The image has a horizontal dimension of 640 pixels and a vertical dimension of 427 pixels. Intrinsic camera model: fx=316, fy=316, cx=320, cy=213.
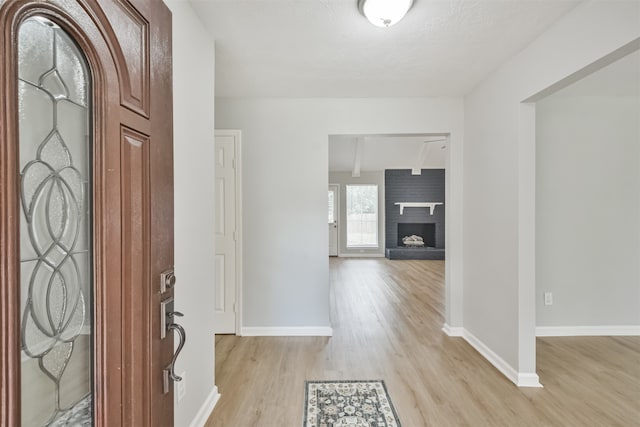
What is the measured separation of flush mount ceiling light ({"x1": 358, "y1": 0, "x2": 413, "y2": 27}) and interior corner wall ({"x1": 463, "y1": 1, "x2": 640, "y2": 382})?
1.03 metres

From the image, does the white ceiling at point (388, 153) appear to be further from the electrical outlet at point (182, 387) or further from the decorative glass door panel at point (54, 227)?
the decorative glass door panel at point (54, 227)

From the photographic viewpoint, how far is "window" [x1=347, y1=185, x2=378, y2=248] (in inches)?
356

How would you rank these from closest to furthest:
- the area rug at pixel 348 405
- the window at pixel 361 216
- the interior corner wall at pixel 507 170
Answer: the interior corner wall at pixel 507 170 → the area rug at pixel 348 405 → the window at pixel 361 216

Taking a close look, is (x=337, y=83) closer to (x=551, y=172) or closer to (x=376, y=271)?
(x=551, y=172)

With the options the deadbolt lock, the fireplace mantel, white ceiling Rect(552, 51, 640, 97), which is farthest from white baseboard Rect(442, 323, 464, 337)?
the fireplace mantel

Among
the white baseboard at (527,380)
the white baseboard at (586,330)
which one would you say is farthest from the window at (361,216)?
the white baseboard at (527,380)

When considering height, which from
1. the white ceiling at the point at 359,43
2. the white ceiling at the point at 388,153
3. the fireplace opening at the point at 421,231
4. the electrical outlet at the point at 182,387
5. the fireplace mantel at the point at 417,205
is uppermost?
the white ceiling at the point at 388,153

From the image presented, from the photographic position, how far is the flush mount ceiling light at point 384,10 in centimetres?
167

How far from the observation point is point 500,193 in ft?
8.58

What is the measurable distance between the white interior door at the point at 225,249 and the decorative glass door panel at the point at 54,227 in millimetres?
2564

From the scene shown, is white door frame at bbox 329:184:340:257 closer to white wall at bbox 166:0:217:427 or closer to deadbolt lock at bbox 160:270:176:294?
white wall at bbox 166:0:217:427

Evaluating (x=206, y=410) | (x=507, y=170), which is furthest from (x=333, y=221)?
(x=206, y=410)

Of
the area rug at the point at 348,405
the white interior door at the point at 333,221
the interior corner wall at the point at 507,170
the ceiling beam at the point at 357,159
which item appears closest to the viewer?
the interior corner wall at the point at 507,170

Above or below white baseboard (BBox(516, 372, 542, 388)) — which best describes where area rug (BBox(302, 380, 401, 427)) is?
below
